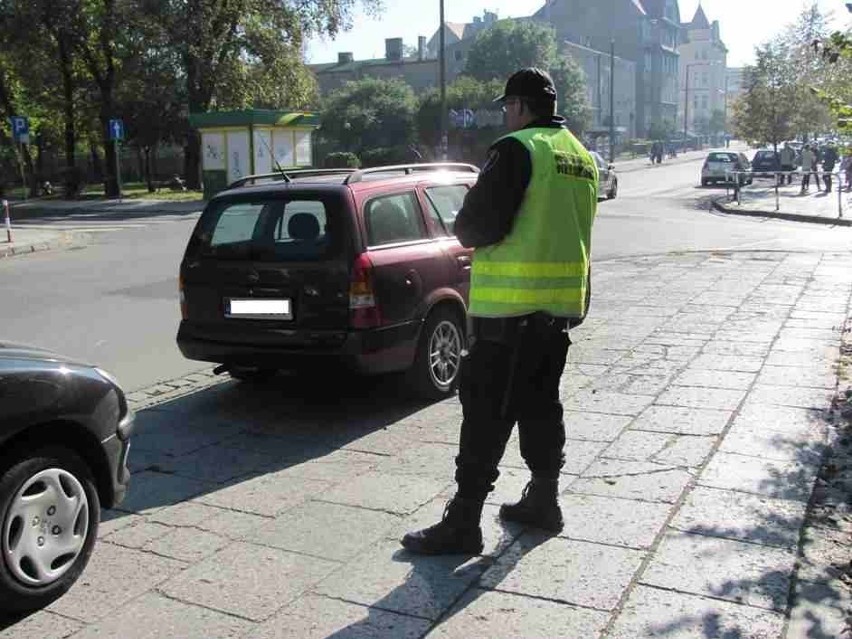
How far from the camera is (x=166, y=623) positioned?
130 inches

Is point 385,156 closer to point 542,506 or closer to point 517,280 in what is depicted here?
point 542,506

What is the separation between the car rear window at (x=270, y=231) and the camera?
19.3ft

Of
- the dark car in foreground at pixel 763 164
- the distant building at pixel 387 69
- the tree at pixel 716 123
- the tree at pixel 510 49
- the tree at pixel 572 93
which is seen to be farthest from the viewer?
the tree at pixel 716 123

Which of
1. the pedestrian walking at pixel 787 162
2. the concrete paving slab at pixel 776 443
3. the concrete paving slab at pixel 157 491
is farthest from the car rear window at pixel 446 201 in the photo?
the pedestrian walking at pixel 787 162

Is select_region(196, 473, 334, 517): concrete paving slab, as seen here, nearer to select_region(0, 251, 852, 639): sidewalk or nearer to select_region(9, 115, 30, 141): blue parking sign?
select_region(0, 251, 852, 639): sidewalk

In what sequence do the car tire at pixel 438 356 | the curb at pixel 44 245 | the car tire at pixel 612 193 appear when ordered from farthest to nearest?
the car tire at pixel 612 193, the curb at pixel 44 245, the car tire at pixel 438 356

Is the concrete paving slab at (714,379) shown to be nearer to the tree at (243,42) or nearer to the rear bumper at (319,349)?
the rear bumper at (319,349)

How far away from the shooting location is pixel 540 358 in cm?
372

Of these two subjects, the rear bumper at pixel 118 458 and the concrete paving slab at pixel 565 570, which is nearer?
the concrete paving slab at pixel 565 570

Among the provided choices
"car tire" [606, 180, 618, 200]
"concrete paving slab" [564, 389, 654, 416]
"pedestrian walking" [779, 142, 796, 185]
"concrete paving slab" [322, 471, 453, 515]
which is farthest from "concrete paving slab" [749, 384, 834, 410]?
"pedestrian walking" [779, 142, 796, 185]

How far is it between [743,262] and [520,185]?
11.5m

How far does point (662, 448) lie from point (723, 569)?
5.26ft

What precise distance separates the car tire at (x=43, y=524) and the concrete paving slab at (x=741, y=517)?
251 cm

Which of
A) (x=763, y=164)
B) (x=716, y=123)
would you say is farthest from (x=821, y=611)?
(x=716, y=123)
